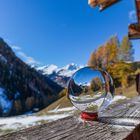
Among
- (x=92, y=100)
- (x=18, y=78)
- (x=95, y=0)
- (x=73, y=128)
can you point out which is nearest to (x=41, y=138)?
(x=73, y=128)

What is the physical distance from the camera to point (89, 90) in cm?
→ 120

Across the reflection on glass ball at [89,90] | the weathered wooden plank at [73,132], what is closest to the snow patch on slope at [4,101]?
the reflection on glass ball at [89,90]

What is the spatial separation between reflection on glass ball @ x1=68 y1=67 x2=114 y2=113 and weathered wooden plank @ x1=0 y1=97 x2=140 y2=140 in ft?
0.16

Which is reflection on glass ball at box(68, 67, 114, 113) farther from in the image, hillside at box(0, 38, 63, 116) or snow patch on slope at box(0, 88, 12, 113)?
snow patch on slope at box(0, 88, 12, 113)

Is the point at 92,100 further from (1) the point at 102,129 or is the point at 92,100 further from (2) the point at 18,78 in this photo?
(2) the point at 18,78

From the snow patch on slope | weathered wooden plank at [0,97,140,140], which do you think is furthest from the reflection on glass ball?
the snow patch on slope

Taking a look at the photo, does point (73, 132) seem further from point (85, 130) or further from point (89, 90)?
point (89, 90)

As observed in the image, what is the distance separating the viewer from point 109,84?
50.2 inches

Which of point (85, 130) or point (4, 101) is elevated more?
point (4, 101)

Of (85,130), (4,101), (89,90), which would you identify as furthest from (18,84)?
(85,130)

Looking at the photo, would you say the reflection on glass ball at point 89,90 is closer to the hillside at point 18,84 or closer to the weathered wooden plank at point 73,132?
the weathered wooden plank at point 73,132

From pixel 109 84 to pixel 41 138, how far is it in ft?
1.54

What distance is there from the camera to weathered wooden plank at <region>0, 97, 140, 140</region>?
2.91 ft

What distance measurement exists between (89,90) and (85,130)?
0.25 m
